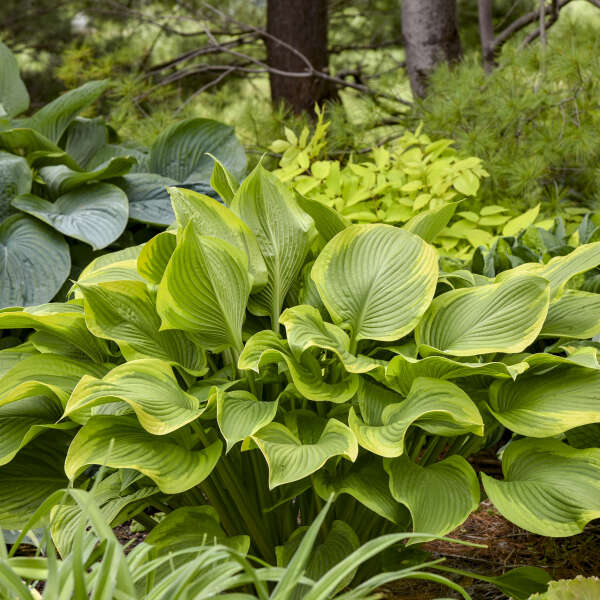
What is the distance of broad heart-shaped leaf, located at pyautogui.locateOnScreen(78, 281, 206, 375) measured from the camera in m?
1.40

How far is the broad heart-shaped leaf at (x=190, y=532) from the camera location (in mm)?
1345

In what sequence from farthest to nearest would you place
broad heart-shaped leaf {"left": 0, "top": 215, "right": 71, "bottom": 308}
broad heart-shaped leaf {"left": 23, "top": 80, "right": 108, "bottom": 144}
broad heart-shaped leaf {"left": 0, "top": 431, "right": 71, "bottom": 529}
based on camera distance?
broad heart-shaped leaf {"left": 23, "top": 80, "right": 108, "bottom": 144}
broad heart-shaped leaf {"left": 0, "top": 215, "right": 71, "bottom": 308}
broad heart-shaped leaf {"left": 0, "top": 431, "right": 71, "bottom": 529}

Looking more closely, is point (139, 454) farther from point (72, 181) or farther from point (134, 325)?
point (72, 181)

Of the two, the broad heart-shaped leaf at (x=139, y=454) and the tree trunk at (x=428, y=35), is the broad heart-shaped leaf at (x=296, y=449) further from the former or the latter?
the tree trunk at (x=428, y=35)

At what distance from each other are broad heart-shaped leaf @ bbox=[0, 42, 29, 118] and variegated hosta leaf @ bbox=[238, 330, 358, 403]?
209cm

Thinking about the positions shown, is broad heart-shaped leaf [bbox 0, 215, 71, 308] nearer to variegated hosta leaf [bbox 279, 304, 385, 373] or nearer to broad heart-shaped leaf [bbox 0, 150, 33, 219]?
broad heart-shaped leaf [bbox 0, 150, 33, 219]

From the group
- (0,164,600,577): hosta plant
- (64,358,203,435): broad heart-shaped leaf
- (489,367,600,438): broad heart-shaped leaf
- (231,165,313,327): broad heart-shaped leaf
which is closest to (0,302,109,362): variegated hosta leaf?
(0,164,600,577): hosta plant

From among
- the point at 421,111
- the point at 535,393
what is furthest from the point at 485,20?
the point at 535,393

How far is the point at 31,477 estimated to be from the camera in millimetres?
1525

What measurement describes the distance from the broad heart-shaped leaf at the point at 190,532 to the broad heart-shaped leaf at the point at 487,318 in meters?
0.52

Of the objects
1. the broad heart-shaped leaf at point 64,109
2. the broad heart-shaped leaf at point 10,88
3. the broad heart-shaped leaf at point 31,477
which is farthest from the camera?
the broad heart-shaped leaf at point 10,88

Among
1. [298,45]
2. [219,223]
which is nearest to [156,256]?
[219,223]

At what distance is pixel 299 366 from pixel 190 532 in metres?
0.38

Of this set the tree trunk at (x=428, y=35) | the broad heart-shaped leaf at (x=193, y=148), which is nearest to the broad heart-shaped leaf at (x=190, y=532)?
the broad heart-shaped leaf at (x=193, y=148)
